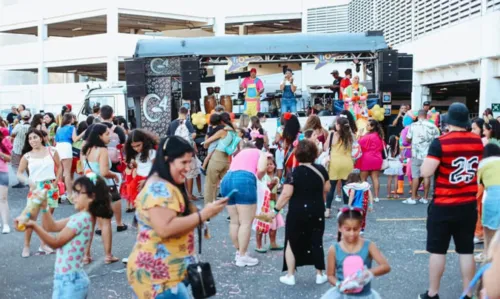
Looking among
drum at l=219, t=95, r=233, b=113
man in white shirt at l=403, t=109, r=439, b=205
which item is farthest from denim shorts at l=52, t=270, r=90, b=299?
drum at l=219, t=95, r=233, b=113

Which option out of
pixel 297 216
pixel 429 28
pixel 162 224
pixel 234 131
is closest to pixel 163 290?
pixel 162 224

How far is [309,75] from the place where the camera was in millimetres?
29875

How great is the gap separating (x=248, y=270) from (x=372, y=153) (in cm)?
467

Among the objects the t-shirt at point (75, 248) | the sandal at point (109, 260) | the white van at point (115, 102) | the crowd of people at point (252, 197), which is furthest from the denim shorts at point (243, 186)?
the white van at point (115, 102)

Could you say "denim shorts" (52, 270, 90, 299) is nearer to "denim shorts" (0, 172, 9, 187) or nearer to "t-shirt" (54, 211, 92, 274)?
"t-shirt" (54, 211, 92, 274)

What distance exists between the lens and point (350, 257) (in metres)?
4.09

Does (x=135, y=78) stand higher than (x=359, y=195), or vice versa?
(x=135, y=78)

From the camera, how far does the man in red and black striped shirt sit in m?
5.07

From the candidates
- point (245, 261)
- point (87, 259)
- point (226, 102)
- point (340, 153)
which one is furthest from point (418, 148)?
point (226, 102)

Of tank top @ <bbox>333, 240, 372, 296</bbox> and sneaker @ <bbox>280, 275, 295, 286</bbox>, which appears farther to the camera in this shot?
sneaker @ <bbox>280, 275, 295, 286</bbox>

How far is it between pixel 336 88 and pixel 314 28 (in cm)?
1507

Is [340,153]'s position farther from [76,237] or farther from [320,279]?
[76,237]

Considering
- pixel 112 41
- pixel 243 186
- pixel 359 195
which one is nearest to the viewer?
pixel 243 186

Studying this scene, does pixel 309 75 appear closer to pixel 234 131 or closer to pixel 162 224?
pixel 234 131
